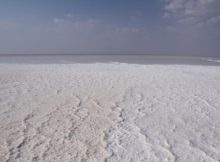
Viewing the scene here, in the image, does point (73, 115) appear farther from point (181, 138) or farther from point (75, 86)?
point (75, 86)

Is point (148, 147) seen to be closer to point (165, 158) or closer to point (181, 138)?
point (165, 158)

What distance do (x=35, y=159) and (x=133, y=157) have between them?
60.9 inches

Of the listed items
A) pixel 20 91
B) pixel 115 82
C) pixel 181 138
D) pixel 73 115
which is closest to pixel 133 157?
pixel 181 138

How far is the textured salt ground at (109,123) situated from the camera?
439cm

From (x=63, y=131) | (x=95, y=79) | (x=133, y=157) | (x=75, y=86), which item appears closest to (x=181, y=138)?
(x=133, y=157)

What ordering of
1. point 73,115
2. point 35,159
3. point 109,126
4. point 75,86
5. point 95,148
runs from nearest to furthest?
1. point 35,159
2. point 95,148
3. point 109,126
4. point 73,115
5. point 75,86

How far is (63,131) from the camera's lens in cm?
519

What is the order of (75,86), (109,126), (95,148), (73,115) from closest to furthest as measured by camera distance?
(95,148) < (109,126) < (73,115) < (75,86)

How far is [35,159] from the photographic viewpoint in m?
4.16

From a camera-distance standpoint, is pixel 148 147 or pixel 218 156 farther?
pixel 148 147

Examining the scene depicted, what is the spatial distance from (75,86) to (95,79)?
1628mm

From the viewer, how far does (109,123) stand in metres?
5.62

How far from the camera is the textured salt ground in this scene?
173 inches

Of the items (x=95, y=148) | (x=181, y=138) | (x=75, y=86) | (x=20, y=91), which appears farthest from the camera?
(x=75, y=86)
